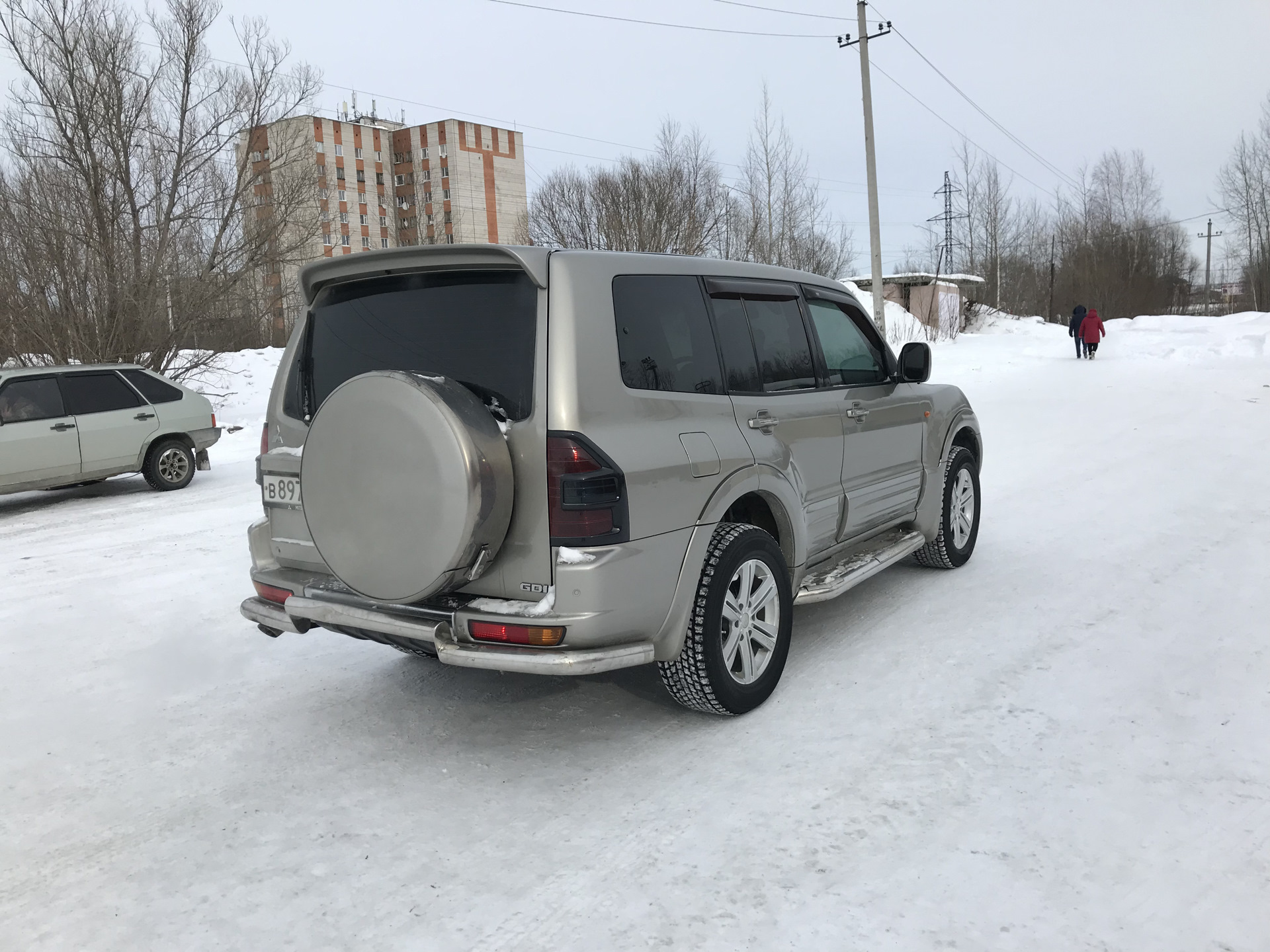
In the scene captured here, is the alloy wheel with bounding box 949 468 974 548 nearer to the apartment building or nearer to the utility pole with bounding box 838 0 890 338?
the utility pole with bounding box 838 0 890 338

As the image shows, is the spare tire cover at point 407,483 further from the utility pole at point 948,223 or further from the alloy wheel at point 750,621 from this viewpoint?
the utility pole at point 948,223

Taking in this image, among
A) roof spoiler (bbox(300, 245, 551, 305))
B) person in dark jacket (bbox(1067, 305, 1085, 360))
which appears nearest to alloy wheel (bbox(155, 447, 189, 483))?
roof spoiler (bbox(300, 245, 551, 305))

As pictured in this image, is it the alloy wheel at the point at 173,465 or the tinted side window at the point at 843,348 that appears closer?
the tinted side window at the point at 843,348

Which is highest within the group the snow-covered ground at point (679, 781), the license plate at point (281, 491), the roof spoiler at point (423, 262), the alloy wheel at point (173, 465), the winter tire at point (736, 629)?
the roof spoiler at point (423, 262)

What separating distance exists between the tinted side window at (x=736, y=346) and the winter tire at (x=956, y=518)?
235 centimetres

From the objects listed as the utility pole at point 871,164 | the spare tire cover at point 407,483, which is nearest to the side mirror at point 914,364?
the spare tire cover at point 407,483

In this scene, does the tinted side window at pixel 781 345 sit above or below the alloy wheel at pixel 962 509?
above

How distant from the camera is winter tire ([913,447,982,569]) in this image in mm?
6113

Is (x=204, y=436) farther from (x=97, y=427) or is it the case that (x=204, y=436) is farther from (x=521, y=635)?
(x=521, y=635)

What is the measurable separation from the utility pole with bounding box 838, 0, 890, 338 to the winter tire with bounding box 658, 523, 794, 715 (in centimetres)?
1970

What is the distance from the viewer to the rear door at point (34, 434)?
10094 millimetres

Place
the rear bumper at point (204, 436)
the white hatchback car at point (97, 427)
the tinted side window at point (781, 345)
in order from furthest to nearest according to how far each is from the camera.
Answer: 1. the rear bumper at point (204, 436)
2. the white hatchback car at point (97, 427)
3. the tinted side window at point (781, 345)

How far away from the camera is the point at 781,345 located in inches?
181

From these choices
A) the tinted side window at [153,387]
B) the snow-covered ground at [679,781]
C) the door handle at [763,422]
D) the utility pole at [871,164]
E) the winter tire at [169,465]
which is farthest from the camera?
the utility pole at [871,164]
